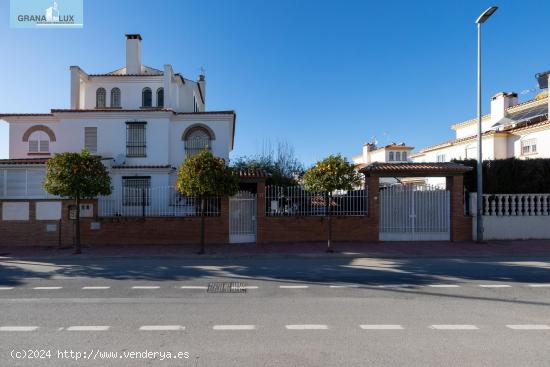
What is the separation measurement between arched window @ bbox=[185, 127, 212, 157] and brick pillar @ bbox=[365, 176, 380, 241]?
1095 centimetres

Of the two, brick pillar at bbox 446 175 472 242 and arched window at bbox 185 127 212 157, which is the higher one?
arched window at bbox 185 127 212 157

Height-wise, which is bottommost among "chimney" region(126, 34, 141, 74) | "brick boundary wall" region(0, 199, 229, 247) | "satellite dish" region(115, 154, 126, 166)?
"brick boundary wall" region(0, 199, 229, 247)

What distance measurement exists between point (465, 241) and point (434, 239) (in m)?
1.15

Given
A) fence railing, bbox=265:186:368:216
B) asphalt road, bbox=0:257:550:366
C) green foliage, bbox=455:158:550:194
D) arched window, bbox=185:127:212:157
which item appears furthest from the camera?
arched window, bbox=185:127:212:157

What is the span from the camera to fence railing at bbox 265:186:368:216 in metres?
15.0

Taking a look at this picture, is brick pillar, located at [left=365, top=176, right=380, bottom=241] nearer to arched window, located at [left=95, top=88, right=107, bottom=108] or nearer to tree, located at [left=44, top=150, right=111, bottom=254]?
tree, located at [left=44, top=150, right=111, bottom=254]

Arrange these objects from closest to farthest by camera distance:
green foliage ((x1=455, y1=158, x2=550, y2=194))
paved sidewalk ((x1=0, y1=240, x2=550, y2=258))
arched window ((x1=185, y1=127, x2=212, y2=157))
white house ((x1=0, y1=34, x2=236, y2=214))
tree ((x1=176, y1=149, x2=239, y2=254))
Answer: paved sidewalk ((x1=0, y1=240, x2=550, y2=258)) → tree ((x1=176, y1=149, x2=239, y2=254)) → green foliage ((x1=455, y1=158, x2=550, y2=194)) → white house ((x1=0, y1=34, x2=236, y2=214)) → arched window ((x1=185, y1=127, x2=212, y2=157))

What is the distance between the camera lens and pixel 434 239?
1521cm

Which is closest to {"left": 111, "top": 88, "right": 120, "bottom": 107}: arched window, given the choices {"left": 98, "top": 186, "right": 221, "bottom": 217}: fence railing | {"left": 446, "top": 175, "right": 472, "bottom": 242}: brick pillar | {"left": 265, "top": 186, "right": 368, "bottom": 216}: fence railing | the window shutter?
the window shutter

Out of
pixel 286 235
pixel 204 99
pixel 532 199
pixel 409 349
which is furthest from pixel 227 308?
pixel 204 99

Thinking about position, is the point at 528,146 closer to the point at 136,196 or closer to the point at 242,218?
the point at 242,218

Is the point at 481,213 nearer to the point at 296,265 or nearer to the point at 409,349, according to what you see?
the point at 296,265

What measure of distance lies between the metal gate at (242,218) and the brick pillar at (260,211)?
0.18 metres

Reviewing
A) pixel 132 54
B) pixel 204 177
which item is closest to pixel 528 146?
pixel 204 177
